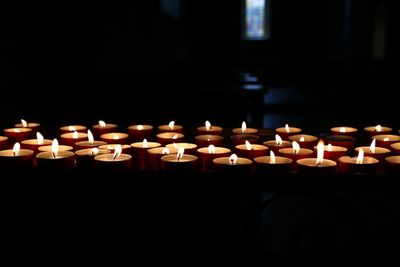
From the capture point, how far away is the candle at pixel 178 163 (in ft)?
3.98

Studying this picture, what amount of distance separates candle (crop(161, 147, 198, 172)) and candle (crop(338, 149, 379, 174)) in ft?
1.30

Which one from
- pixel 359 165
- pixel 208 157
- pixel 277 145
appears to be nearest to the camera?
pixel 359 165

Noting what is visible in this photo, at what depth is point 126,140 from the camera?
5.45ft

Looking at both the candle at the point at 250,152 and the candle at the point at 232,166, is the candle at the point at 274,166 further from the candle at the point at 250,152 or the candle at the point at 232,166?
the candle at the point at 250,152

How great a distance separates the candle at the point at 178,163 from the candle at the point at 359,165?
0.40m

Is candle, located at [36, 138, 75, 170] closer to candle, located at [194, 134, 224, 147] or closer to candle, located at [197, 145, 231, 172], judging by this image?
candle, located at [197, 145, 231, 172]

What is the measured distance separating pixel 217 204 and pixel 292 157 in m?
1.29

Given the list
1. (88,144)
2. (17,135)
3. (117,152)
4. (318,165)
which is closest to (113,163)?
(117,152)

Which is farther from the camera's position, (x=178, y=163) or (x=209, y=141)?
(x=209, y=141)

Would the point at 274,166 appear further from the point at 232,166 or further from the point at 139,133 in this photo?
the point at 139,133

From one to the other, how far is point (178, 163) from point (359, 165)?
47 cm

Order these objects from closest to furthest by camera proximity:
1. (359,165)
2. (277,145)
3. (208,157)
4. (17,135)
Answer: (359,165)
(208,157)
(277,145)
(17,135)

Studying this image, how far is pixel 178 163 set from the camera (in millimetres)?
1212

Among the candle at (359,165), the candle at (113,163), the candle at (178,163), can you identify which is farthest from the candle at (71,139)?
the candle at (359,165)
